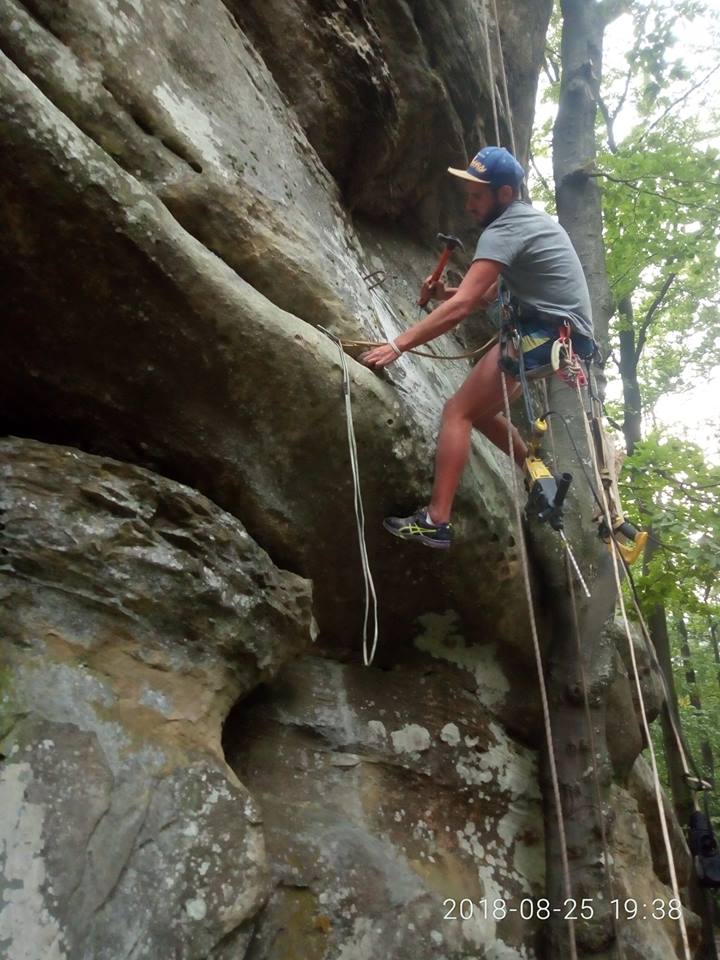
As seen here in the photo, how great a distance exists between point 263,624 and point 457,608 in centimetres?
169

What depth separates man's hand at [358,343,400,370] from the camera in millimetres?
4273

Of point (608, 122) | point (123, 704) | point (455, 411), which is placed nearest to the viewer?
point (123, 704)

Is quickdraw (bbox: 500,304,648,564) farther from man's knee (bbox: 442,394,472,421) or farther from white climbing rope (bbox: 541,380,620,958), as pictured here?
man's knee (bbox: 442,394,472,421)

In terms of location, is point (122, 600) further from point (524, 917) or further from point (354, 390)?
point (524, 917)

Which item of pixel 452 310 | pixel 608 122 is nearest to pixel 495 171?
pixel 452 310

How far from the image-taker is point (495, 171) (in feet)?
15.5

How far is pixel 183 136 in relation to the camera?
12.9 ft

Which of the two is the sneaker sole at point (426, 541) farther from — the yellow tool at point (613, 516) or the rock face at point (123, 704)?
the yellow tool at point (613, 516)

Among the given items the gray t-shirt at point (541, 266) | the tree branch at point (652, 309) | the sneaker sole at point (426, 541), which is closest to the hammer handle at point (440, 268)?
the gray t-shirt at point (541, 266)

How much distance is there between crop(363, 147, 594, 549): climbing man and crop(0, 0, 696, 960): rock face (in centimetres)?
21

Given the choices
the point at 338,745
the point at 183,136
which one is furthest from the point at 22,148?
the point at 338,745

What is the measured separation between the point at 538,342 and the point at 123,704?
3275 millimetres

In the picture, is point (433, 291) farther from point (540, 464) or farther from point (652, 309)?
point (652, 309)

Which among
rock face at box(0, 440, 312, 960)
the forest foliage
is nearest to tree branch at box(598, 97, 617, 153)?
the forest foliage
